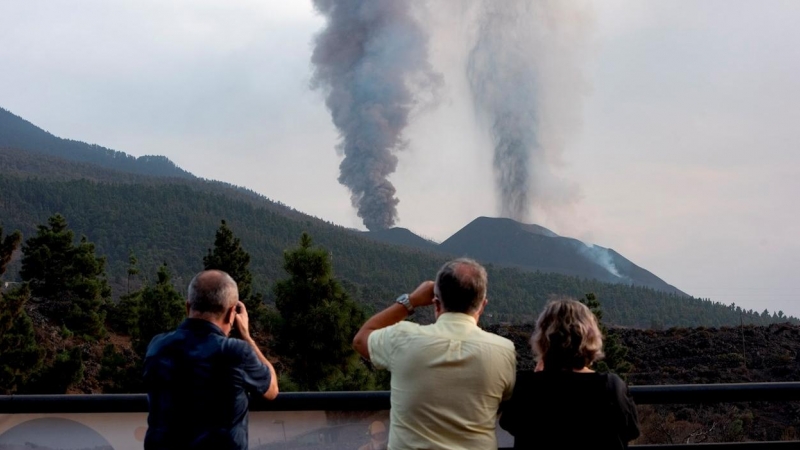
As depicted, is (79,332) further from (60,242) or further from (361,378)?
(361,378)

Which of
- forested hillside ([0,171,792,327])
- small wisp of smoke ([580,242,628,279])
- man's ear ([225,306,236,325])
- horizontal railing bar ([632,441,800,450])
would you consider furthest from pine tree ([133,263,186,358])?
small wisp of smoke ([580,242,628,279])

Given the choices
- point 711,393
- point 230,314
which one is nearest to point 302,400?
point 230,314

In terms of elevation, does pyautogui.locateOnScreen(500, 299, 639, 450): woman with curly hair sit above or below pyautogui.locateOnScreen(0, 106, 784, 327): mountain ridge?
below

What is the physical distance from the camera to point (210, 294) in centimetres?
351

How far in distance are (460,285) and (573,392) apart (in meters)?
0.59

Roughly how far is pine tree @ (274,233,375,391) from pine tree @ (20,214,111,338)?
1279 cm

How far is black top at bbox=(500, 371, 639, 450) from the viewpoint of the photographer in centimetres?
336

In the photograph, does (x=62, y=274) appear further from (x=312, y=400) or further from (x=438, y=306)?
(x=438, y=306)

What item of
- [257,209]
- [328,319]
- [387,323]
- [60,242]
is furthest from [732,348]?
[257,209]

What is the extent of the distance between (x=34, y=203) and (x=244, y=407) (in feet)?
372

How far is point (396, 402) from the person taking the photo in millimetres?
3471

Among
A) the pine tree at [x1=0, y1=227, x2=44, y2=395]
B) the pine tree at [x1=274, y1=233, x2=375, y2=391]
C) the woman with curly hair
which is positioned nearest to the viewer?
the woman with curly hair

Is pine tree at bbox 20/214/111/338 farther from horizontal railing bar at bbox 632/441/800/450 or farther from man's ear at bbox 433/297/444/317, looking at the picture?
man's ear at bbox 433/297/444/317

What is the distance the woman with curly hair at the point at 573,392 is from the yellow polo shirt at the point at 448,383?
15 cm
